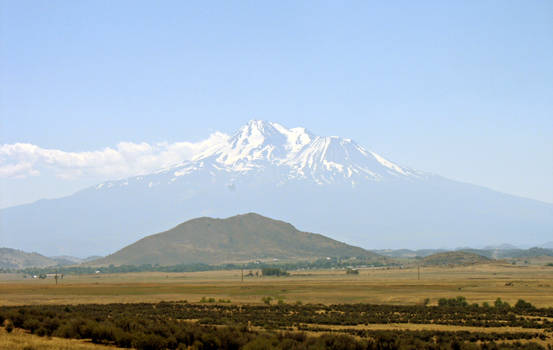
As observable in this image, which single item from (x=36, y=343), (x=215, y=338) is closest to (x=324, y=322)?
(x=215, y=338)

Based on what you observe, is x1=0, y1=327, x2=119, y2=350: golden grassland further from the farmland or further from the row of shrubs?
the farmland

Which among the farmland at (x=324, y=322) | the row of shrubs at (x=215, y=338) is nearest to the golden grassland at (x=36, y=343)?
the row of shrubs at (x=215, y=338)

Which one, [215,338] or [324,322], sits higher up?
[215,338]

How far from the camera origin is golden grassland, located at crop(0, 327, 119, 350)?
3397 centimetres

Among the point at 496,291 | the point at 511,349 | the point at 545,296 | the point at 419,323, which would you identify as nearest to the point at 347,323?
the point at 419,323

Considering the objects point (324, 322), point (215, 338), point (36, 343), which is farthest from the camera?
point (324, 322)

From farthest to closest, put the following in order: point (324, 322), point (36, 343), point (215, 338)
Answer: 1. point (324, 322)
2. point (215, 338)
3. point (36, 343)

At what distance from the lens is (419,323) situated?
185 feet

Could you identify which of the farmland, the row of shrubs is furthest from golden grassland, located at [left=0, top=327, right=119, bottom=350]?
the farmland

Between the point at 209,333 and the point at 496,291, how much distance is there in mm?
72959

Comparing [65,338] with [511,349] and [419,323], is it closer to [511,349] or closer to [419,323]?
[511,349]

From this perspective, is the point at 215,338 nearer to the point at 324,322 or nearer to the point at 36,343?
the point at 36,343

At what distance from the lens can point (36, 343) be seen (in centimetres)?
3531

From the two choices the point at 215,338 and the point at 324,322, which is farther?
the point at 324,322
